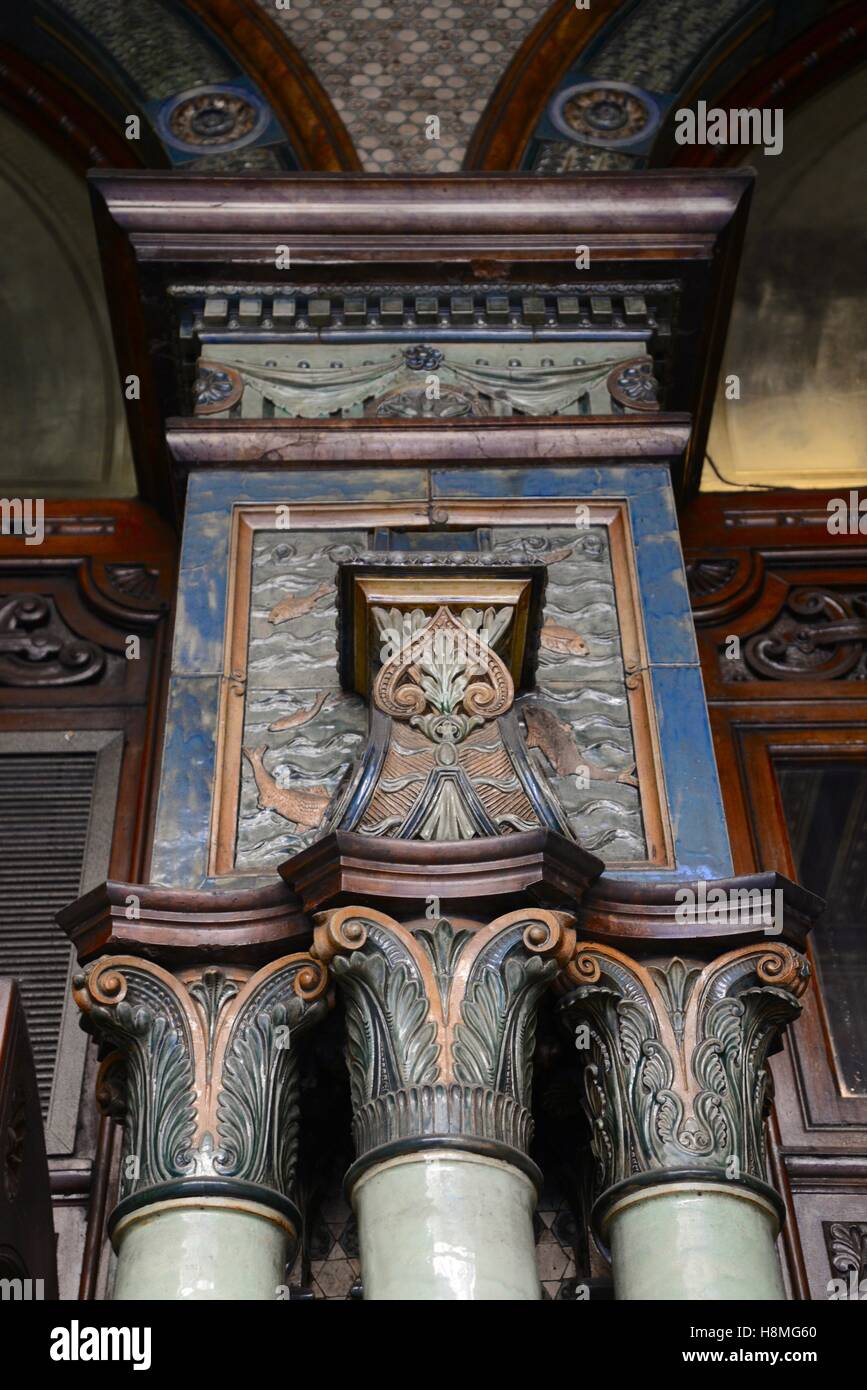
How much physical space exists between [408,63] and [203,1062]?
392 centimetres

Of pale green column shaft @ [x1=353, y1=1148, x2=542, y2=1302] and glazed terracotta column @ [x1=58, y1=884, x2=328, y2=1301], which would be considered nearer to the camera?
pale green column shaft @ [x1=353, y1=1148, x2=542, y2=1302]

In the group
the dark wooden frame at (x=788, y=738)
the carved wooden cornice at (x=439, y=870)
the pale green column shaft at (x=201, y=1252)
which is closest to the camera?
the pale green column shaft at (x=201, y=1252)

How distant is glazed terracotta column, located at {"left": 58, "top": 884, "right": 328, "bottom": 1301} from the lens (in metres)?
4.01

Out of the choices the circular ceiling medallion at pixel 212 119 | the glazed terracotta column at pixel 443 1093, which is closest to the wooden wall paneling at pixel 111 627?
the circular ceiling medallion at pixel 212 119

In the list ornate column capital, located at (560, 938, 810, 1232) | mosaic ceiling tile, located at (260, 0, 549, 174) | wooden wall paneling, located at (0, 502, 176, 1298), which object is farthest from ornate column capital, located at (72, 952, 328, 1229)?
mosaic ceiling tile, located at (260, 0, 549, 174)

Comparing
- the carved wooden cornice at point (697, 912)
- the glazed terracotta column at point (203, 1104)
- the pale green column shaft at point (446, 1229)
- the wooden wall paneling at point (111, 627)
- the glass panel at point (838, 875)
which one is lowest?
the pale green column shaft at point (446, 1229)

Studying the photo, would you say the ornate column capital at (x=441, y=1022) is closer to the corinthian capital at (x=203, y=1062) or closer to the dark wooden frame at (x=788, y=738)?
the corinthian capital at (x=203, y=1062)

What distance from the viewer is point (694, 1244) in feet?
13.2

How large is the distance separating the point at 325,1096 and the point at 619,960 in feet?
2.34

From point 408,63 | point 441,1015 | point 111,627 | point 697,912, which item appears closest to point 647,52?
point 408,63

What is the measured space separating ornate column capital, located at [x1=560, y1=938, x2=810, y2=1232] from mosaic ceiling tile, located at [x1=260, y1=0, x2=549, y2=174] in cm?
314

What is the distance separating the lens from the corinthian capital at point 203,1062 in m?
4.15

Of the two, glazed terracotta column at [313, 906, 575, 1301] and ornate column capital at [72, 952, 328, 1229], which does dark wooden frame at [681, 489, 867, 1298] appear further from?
ornate column capital at [72, 952, 328, 1229]
